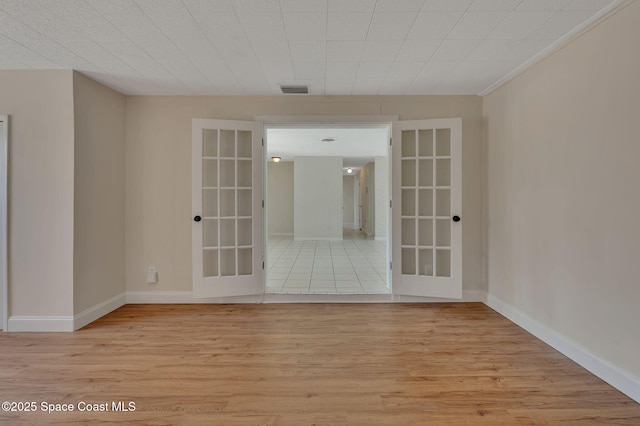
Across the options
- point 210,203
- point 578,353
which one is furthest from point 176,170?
point 578,353

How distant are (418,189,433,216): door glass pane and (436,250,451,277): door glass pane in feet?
1.59

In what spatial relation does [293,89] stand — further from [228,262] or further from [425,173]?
[228,262]

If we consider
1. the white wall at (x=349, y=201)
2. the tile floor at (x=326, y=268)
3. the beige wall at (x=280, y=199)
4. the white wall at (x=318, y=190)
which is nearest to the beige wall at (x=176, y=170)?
the tile floor at (x=326, y=268)

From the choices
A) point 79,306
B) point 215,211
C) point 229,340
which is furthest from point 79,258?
point 229,340

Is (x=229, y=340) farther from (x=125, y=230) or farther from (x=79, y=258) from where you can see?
(x=125, y=230)

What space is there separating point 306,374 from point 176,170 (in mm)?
2760

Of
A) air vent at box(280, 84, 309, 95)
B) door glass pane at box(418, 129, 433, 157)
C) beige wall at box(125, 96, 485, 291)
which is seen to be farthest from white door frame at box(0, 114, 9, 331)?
door glass pane at box(418, 129, 433, 157)

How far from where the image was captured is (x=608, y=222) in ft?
6.73

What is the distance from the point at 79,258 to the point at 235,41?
8.21 ft

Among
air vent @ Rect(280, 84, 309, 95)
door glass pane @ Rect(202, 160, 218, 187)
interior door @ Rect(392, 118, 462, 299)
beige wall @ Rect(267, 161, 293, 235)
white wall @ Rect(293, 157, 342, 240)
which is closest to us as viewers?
air vent @ Rect(280, 84, 309, 95)

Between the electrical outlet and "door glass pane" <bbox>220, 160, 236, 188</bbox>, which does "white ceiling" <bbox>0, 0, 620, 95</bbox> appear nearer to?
"door glass pane" <bbox>220, 160, 236, 188</bbox>

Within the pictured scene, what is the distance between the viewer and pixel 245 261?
3.73 m

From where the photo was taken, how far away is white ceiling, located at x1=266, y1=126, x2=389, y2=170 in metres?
6.17

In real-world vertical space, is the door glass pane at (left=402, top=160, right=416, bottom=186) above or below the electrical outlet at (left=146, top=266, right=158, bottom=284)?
above
